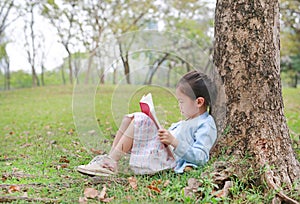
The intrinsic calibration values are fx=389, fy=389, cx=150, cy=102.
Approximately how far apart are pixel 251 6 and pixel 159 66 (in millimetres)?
836

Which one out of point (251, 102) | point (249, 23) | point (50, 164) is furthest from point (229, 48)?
point (50, 164)

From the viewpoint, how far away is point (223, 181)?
266 cm

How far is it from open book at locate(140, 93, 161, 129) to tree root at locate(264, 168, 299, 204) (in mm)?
816

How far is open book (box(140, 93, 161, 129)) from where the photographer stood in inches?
111

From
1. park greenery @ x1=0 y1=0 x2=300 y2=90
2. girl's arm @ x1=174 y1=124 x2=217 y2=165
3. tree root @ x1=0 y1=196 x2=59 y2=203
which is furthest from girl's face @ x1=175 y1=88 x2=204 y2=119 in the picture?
park greenery @ x1=0 y1=0 x2=300 y2=90

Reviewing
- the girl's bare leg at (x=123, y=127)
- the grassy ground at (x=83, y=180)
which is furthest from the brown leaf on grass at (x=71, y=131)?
the girl's bare leg at (x=123, y=127)

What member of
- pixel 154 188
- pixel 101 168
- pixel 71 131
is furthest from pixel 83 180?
pixel 71 131

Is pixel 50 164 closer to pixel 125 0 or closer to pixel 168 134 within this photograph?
pixel 168 134

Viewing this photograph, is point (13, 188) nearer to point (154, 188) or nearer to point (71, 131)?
point (154, 188)

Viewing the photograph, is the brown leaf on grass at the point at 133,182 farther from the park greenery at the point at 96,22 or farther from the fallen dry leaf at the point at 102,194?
the park greenery at the point at 96,22

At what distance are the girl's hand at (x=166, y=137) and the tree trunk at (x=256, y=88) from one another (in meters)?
0.49

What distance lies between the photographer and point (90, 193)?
2570 millimetres

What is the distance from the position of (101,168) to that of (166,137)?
54 centimetres

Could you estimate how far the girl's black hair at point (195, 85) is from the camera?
289 centimetres
